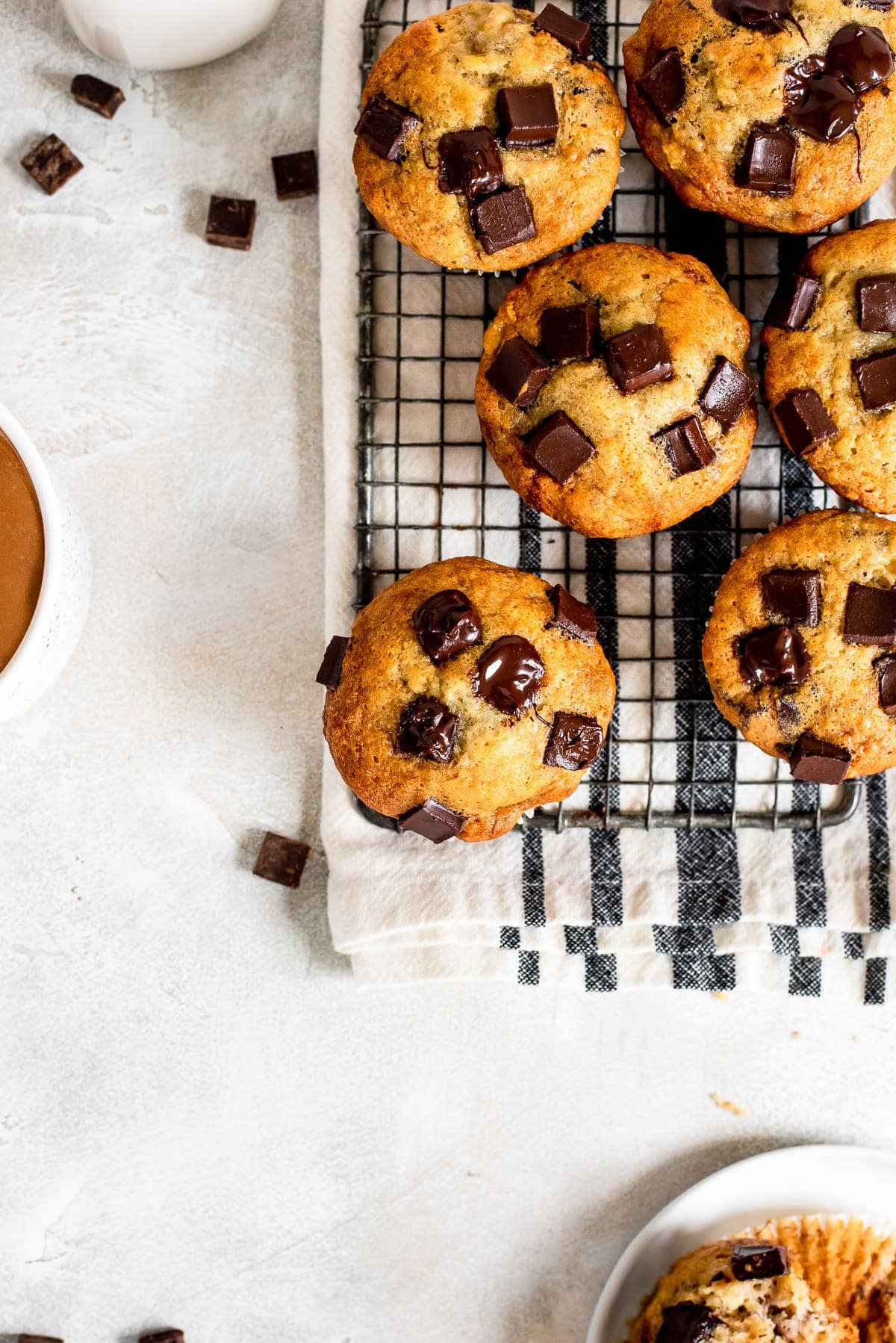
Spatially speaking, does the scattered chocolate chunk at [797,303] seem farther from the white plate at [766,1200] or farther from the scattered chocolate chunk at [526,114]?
the white plate at [766,1200]

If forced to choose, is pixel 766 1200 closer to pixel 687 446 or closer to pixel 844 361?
pixel 687 446

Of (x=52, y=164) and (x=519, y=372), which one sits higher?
(x=52, y=164)

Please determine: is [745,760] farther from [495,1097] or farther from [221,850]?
[221,850]

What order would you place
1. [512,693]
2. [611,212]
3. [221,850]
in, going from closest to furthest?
1. [512,693]
2. [611,212]
3. [221,850]

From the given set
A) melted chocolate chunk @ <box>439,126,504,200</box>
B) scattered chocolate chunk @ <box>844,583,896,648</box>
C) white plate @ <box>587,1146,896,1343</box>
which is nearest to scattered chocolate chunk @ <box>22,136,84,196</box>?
melted chocolate chunk @ <box>439,126,504,200</box>

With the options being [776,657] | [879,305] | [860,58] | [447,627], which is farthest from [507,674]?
[860,58]

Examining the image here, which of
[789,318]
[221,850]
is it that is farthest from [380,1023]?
→ [789,318]
